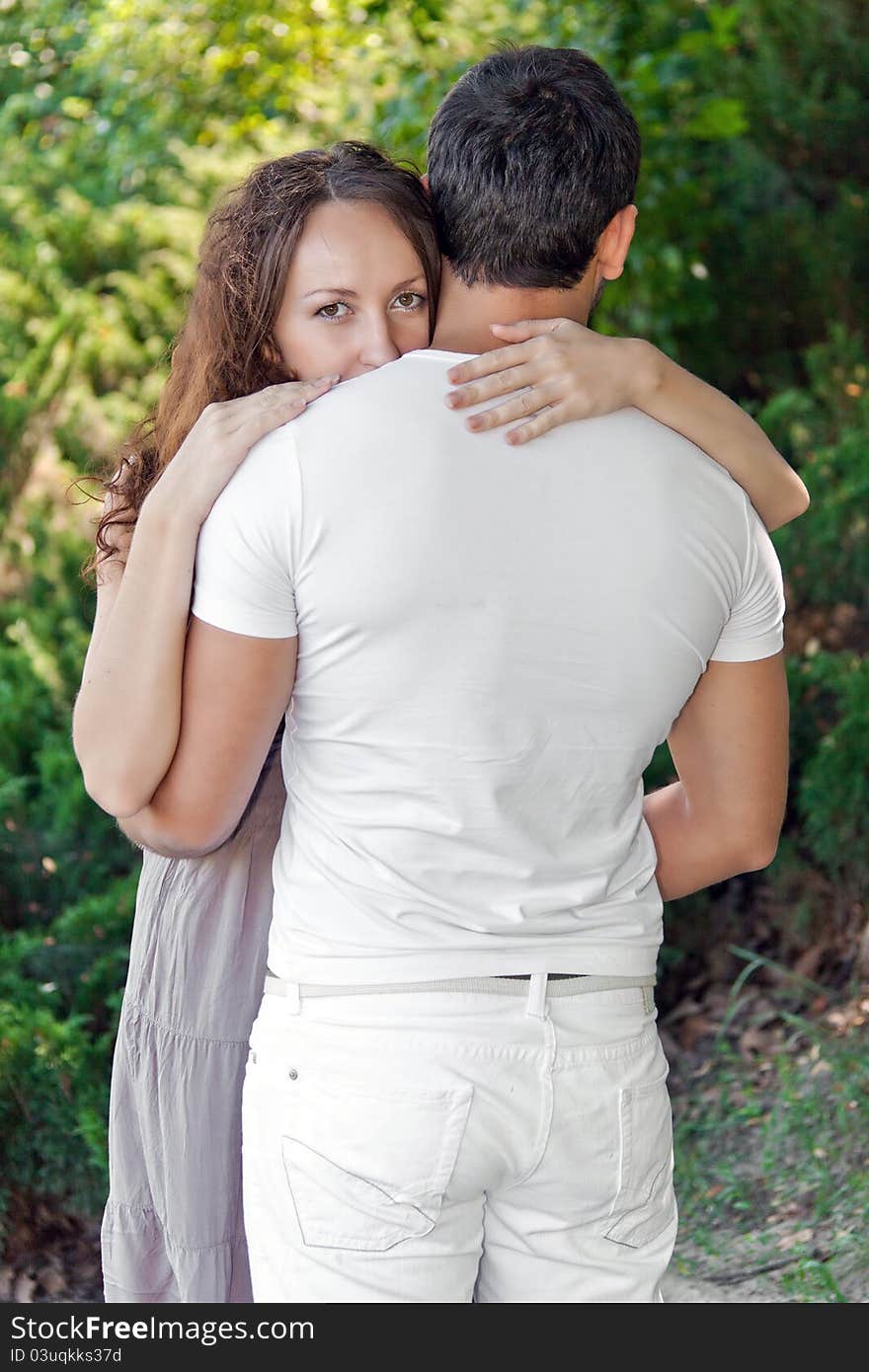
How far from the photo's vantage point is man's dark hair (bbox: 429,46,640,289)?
60.4 inches

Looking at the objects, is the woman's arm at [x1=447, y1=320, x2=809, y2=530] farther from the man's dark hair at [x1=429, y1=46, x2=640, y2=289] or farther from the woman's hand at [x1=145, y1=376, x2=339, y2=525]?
the woman's hand at [x1=145, y1=376, x2=339, y2=525]

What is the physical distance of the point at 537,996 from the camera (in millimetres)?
1556

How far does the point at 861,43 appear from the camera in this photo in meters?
6.39

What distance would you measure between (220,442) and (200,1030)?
80 centimetres

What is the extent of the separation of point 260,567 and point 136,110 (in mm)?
5312

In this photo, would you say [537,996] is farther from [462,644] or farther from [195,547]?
[195,547]

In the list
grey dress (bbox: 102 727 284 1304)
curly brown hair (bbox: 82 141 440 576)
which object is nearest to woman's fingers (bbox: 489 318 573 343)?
curly brown hair (bbox: 82 141 440 576)

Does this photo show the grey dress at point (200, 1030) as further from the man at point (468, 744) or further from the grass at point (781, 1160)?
the grass at point (781, 1160)

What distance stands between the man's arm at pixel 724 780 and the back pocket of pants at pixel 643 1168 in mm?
366

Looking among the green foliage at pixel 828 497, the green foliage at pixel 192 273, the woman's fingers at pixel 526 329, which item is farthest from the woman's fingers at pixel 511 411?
the green foliage at pixel 828 497

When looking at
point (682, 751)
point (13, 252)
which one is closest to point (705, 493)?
point (682, 751)

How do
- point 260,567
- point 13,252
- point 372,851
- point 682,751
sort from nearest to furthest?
point 260,567, point 372,851, point 682,751, point 13,252

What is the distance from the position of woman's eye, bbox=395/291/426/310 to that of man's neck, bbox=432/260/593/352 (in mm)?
160
